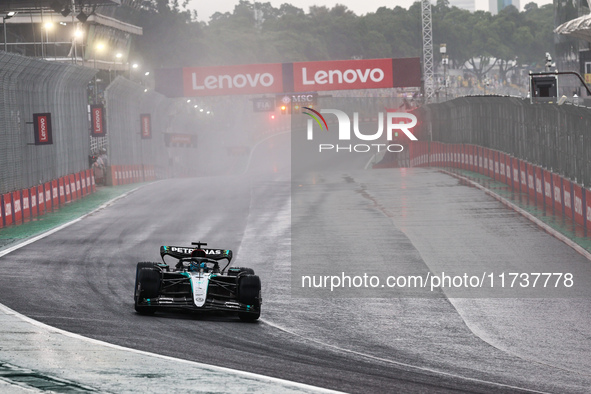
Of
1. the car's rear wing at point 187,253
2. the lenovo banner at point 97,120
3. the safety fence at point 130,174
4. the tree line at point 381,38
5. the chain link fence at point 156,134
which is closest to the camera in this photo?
the car's rear wing at point 187,253

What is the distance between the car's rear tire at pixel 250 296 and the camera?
38.3 ft

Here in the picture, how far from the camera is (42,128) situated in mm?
27469

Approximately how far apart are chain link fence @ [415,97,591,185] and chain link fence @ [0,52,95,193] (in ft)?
45.5

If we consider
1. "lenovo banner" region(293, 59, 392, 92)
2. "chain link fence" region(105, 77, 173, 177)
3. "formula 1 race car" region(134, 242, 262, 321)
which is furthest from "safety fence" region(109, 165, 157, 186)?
"formula 1 race car" region(134, 242, 262, 321)

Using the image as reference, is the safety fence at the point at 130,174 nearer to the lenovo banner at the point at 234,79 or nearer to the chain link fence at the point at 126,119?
the chain link fence at the point at 126,119

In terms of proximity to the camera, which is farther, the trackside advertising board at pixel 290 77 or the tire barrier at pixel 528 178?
the trackside advertising board at pixel 290 77

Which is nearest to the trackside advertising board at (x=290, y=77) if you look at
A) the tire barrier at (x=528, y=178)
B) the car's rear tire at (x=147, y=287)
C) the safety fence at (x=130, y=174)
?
the safety fence at (x=130, y=174)

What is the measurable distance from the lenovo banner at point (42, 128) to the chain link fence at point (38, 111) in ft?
0.65

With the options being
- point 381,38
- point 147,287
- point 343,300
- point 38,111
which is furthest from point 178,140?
point 381,38

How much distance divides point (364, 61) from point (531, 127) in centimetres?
3466

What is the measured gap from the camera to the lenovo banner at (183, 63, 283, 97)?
5981 centimetres

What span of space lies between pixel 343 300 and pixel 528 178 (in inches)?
498

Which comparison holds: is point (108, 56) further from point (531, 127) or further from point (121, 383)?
point (121, 383)

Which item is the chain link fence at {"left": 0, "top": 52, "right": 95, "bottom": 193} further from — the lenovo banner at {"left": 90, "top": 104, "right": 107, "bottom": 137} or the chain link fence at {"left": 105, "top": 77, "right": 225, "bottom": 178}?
the chain link fence at {"left": 105, "top": 77, "right": 225, "bottom": 178}
